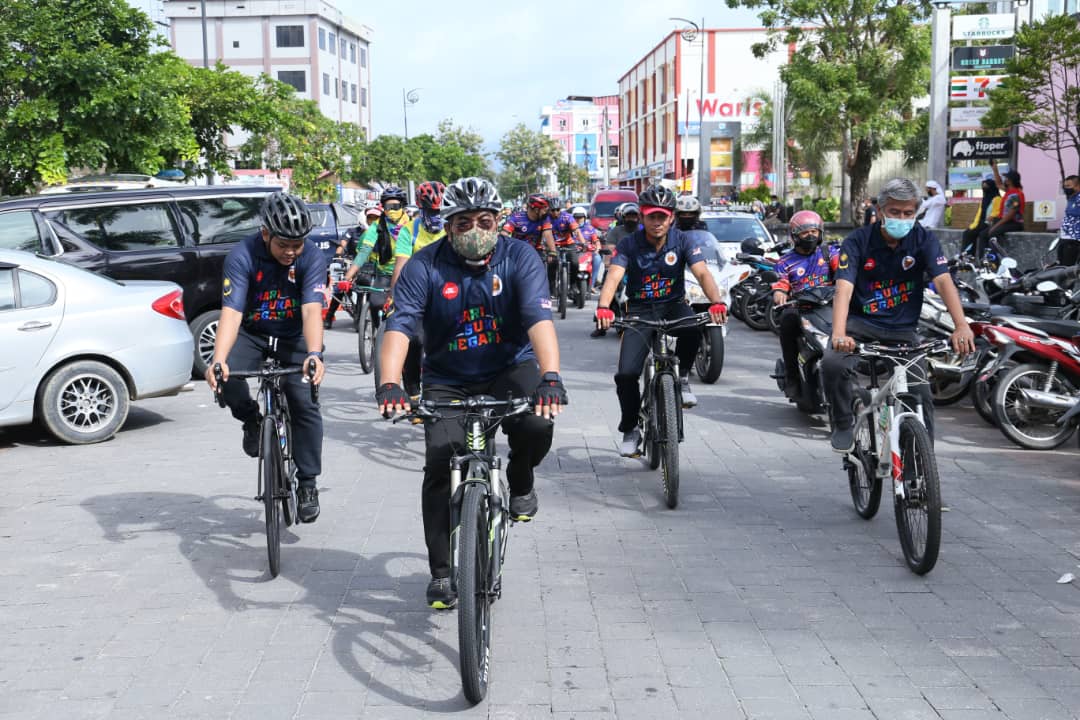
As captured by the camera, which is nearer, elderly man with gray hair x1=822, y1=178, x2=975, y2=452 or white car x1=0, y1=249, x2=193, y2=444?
elderly man with gray hair x1=822, y1=178, x2=975, y2=452

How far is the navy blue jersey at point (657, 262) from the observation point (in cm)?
801

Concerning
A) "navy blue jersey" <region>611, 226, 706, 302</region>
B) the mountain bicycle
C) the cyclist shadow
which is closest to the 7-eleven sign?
"navy blue jersey" <region>611, 226, 706, 302</region>

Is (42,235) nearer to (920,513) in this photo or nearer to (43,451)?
(43,451)

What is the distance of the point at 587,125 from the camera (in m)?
168

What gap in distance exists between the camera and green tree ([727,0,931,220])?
36.3m

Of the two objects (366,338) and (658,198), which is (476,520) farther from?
(366,338)

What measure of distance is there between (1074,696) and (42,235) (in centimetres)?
1048

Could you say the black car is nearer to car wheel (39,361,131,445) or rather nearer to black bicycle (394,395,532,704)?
car wheel (39,361,131,445)

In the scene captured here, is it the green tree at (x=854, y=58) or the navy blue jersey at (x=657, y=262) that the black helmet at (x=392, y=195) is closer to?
the navy blue jersey at (x=657, y=262)

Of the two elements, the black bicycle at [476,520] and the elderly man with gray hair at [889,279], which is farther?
the elderly man with gray hair at [889,279]

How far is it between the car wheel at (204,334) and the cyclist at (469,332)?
787cm

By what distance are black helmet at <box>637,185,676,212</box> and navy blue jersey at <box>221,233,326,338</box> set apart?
2.52 metres

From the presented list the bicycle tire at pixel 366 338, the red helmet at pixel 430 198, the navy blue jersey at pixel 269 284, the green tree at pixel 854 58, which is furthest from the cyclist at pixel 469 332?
the green tree at pixel 854 58

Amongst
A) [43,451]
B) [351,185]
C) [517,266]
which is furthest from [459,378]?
[351,185]
